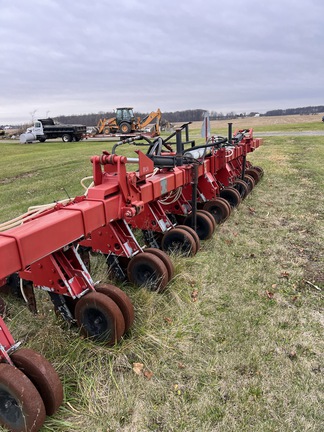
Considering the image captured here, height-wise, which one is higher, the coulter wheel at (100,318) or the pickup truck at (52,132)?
the coulter wheel at (100,318)

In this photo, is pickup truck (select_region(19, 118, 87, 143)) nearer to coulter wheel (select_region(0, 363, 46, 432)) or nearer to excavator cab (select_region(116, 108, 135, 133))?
excavator cab (select_region(116, 108, 135, 133))

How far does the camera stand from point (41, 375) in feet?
7.33

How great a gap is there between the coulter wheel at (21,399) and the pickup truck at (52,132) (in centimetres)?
3373

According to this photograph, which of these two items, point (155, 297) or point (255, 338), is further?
point (155, 297)

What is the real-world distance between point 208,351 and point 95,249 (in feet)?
5.34

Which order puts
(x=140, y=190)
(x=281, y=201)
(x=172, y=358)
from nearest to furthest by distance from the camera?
1. (x=172, y=358)
2. (x=140, y=190)
3. (x=281, y=201)

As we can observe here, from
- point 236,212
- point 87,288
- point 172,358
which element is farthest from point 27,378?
point 236,212

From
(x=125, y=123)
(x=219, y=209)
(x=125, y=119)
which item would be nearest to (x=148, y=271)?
(x=219, y=209)

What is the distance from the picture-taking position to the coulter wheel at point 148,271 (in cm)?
370

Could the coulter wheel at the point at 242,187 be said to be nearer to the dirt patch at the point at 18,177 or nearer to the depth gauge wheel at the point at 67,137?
the dirt patch at the point at 18,177

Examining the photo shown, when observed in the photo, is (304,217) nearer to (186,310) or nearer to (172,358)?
(186,310)

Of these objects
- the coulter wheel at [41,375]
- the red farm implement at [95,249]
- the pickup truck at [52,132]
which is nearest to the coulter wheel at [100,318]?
the red farm implement at [95,249]

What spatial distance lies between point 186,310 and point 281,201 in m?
5.05

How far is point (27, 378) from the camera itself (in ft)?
7.04
